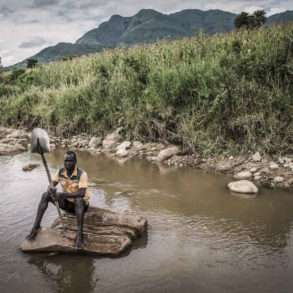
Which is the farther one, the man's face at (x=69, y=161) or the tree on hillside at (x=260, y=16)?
the tree on hillside at (x=260, y=16)

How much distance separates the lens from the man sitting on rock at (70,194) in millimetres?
5328

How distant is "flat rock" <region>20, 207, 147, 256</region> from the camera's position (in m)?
5.23

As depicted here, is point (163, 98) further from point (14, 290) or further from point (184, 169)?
point (14, 290)

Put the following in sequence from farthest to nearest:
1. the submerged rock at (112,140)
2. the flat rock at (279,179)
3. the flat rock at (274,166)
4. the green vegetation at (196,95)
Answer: the submerged rock at (112,140)
the green vegetation at (196,95)
the flat rock at (274,166)
the flat rock at (279,179)

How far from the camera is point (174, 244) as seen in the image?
18.2 ft

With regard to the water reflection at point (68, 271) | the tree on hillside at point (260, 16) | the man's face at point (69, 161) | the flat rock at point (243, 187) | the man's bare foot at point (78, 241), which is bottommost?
the water reflection at point (68, 271)

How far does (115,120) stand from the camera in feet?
41.0

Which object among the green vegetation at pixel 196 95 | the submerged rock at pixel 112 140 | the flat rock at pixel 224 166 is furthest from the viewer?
the submerged rock at pixel 112 140

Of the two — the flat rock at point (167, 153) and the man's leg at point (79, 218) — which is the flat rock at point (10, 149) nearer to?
the flat rock at point (167, 153)

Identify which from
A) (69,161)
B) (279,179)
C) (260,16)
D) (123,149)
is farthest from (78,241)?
(260,16)

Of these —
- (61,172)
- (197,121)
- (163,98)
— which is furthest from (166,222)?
(163,98)

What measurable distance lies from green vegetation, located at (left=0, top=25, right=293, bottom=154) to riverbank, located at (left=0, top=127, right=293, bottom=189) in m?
Answer: 0.29

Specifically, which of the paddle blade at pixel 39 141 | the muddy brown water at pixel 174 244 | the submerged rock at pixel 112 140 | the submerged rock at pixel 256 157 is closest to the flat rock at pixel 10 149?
the submerged rock at pixel 112 140

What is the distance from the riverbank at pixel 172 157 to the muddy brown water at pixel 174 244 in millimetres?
510
